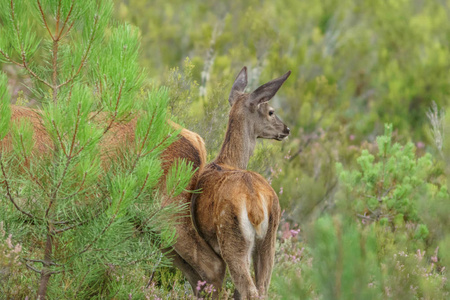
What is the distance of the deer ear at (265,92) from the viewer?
235 inches

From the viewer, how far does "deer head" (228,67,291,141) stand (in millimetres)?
6090

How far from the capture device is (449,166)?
4797 mm

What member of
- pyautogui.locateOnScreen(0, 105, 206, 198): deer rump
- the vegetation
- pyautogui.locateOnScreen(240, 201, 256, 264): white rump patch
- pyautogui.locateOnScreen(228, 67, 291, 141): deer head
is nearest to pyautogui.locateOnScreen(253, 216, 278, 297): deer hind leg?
pyautogui.locateOnScreen(240, 201, 256, 264): white rump patch

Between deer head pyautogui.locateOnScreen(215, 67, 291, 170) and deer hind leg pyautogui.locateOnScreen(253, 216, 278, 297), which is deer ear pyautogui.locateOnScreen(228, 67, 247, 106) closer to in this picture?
deer head pyautogui.locateOnScreen(215, 67, 291, 170)

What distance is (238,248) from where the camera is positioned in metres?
4.83

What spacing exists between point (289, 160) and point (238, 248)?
672cm

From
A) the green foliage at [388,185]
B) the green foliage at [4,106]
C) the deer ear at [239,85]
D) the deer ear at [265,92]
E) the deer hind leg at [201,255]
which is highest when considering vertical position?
the green foliage at [4,106]

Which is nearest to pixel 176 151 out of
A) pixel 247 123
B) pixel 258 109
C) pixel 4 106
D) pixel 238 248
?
pixel 247 123

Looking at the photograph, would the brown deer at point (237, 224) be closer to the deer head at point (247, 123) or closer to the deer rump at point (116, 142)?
the deer rump at point (116, 142)

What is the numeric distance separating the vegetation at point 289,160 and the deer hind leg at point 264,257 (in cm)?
28

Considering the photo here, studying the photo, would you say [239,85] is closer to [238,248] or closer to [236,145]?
[236,145]

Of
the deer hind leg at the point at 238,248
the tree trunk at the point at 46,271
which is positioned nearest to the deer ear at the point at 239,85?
the deer hind leg at the point at 238,248

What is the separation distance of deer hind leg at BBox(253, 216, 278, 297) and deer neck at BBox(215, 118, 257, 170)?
998 millimetres

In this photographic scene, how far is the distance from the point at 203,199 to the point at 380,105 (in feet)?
45.2
